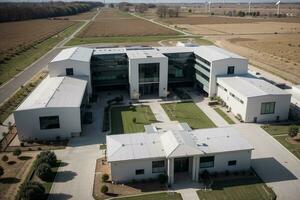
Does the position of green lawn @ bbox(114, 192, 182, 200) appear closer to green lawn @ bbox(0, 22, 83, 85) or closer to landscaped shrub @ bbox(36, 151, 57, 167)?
landscaped shrub @ bbox(36, 151, 57, 167)

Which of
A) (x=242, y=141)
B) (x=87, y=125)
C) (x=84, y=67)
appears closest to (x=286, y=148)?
(x=242, y=141)

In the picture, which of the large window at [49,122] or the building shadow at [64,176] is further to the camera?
the large window at [49,122]

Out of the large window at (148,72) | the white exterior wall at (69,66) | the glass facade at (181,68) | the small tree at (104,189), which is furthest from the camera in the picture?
the glass facade at (181,68)

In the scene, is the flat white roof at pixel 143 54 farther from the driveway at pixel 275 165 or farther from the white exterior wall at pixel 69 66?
the driveway at pixel 275 165

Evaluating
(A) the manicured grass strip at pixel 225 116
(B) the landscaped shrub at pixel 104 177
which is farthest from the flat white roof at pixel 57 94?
(A) the manicured grass strip at pixel 225 116

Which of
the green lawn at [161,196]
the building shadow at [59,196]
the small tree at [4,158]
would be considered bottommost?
the building shadow at [59,196]

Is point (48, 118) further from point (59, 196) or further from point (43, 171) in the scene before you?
point (59, 196)

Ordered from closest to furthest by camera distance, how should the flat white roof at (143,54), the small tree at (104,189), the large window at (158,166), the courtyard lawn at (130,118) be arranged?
the small tree at (104,189)
the large window at (158,166)
the courtyard lawn at (130,118)
the flat white roof at (143,54)

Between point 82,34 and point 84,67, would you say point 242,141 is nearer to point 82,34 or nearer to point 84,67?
point 84,67
